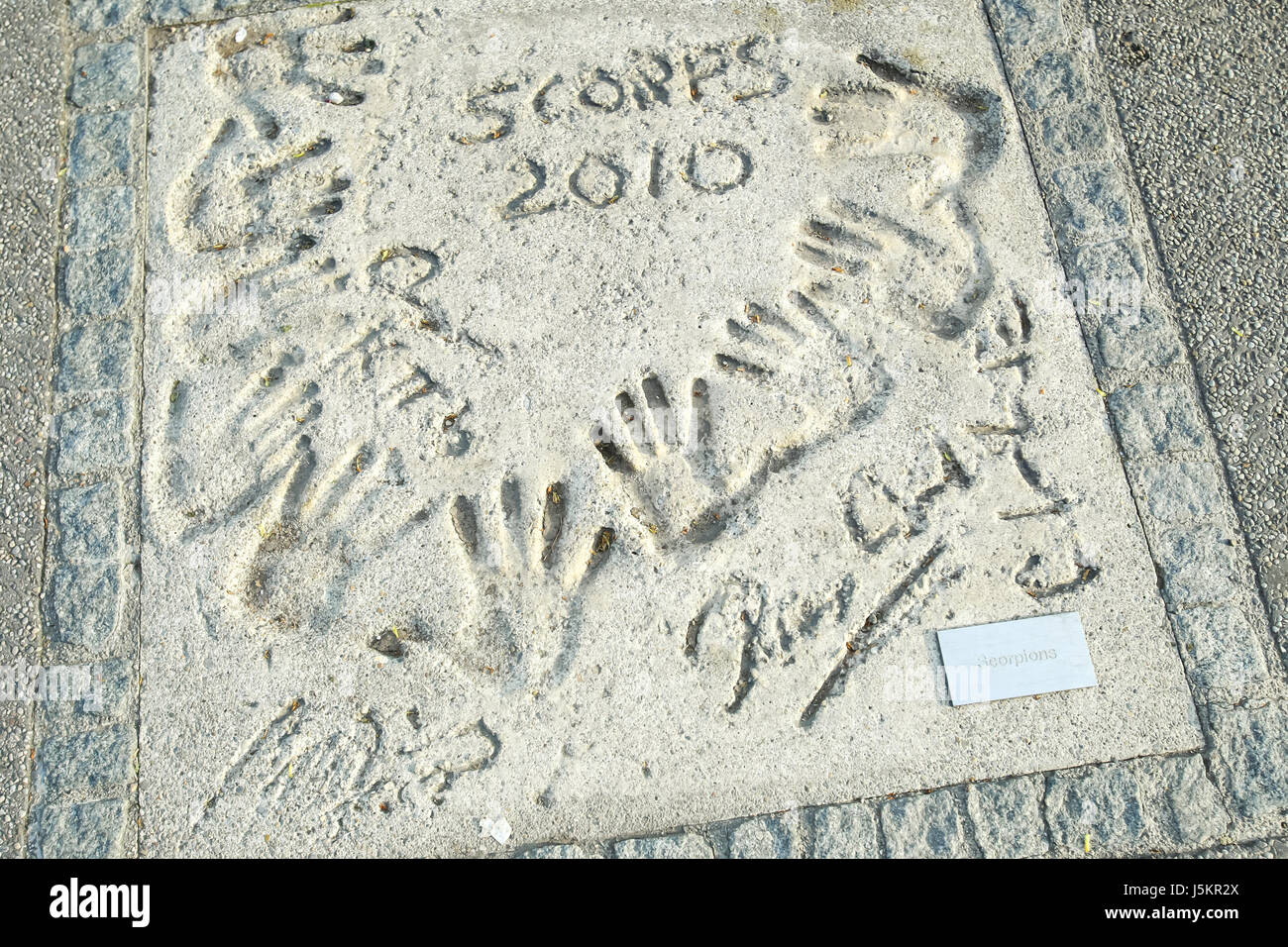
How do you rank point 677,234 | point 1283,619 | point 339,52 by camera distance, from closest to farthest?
point 1283,619 < point 677,234 < point 339,52

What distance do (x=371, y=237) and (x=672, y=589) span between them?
4.25 ft

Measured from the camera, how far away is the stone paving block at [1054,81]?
2732 millimetres

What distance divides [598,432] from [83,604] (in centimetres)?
139

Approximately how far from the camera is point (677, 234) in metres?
2.57

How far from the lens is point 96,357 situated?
2.55 metres

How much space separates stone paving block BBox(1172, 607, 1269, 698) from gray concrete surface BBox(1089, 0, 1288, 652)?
0.28 feet

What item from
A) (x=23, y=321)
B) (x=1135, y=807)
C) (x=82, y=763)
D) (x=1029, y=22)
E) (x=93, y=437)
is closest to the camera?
(x=1135, y=807)

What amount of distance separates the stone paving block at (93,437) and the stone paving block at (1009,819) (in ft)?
7.68

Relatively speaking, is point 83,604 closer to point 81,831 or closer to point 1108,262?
point 81,831

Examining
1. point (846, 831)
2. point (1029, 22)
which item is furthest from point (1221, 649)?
point (1029, 22)

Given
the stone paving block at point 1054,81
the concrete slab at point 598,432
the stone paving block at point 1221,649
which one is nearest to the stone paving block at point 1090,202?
the concrete slab at point 598,432
